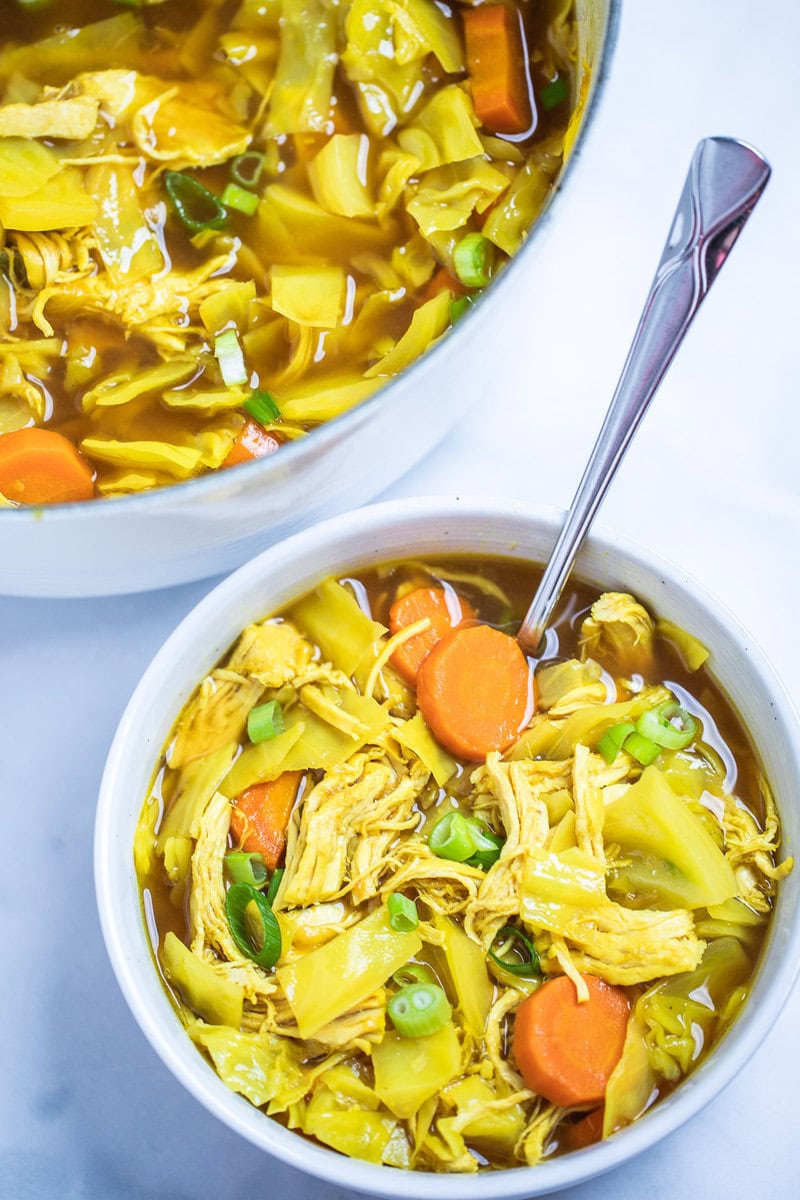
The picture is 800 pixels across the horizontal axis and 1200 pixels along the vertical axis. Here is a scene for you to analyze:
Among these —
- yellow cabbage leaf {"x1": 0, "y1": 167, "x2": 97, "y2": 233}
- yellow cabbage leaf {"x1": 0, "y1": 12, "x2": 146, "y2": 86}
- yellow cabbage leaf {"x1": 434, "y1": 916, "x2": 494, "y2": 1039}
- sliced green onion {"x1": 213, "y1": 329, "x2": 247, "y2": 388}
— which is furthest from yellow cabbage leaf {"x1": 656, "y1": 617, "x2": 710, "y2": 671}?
yellow cabbage leaf {"x1": 0, "y1": 12, "x2": 146, "y2": 86}

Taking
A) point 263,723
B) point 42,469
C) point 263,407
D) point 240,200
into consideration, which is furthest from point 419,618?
point 240,200

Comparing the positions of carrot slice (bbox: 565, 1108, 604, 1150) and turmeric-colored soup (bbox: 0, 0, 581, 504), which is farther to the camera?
turmeric-colored soup (bbox: 0, 0, 581, 504)

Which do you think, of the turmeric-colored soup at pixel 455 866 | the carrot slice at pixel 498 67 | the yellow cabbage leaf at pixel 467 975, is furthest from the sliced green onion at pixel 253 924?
the carrot slice at pixel 498 67

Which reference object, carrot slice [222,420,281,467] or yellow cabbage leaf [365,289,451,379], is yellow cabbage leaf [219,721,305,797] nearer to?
carrot slice [222,420,281,467]

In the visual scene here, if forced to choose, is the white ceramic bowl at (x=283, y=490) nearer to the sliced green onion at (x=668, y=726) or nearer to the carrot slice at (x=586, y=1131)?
the sliced green onion at (x=668, y=726)

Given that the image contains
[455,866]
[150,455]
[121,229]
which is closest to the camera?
[455,866]

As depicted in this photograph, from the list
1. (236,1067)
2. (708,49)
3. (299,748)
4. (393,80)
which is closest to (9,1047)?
(236,1067)

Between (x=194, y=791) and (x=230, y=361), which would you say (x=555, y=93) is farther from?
(x=194, y=791)
